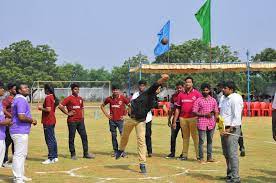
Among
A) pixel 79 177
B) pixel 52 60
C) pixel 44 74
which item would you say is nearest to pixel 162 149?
pixel 79 177

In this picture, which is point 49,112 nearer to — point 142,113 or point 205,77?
point 142,113

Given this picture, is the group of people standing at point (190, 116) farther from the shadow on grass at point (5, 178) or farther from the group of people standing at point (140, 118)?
the shadow on grass at point (5, 178)

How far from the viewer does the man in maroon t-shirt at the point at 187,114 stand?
1172 centimetres

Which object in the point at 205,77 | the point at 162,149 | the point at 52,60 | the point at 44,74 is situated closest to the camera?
the point at 162,149

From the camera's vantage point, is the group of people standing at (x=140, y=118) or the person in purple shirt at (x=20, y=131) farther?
the group of people standing at (x=140, y=118)

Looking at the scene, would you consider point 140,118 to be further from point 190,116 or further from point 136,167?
point 190,116

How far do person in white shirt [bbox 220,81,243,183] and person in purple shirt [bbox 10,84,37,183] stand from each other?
3759mm

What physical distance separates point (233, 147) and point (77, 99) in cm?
486

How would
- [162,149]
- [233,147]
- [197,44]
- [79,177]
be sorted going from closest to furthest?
[233,147] < [79,177] < [162,149] < [197,44]

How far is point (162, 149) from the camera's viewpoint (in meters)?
14.0

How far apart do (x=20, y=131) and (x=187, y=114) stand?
4783 millimetres

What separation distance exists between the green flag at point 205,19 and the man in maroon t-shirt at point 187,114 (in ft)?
38.3

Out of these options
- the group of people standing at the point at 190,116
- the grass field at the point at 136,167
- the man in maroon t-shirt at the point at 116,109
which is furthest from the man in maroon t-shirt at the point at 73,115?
the group of people standing at the point at 190,116

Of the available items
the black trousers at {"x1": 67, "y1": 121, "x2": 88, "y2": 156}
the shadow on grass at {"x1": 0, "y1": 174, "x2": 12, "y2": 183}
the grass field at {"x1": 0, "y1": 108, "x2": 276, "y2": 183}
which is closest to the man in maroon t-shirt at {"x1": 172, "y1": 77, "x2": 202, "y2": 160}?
the grass field at {"x1": 0, "y1": 108, "x2": 276, "y2": 183}
